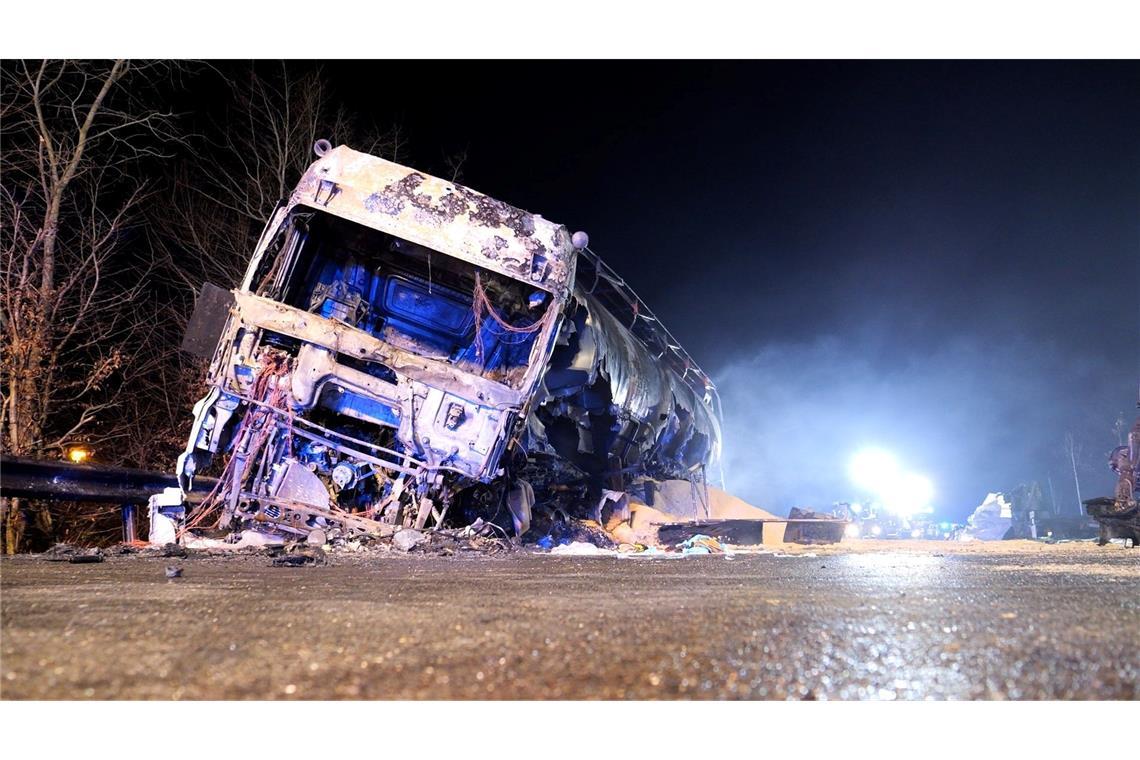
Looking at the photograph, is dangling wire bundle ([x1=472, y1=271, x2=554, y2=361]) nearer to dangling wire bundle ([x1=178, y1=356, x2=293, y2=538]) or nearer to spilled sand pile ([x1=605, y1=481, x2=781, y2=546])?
dangling wire bundle ([x1=178, y1=356, x2=293, y2=538])

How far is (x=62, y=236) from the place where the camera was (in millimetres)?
8562

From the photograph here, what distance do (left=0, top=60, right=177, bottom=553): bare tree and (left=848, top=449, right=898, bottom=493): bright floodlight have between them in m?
27.5

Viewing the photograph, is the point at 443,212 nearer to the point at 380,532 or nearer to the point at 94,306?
the point at 380,532

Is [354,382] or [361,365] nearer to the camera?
[354,382]

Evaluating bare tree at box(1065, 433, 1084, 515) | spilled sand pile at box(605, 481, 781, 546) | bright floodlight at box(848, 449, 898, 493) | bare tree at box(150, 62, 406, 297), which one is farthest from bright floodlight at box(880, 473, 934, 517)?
bare tree at box(150, 62, 406, 297)

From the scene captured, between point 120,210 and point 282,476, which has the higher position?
point 120,210

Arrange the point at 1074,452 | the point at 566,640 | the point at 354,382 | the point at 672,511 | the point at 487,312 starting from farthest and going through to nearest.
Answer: the point at 1074,452, the point at 672,511, the point at 487,312, the point at 354,382, the point at 566,640

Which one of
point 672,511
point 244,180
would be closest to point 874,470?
point 672,511

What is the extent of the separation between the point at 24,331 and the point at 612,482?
24.8 feet

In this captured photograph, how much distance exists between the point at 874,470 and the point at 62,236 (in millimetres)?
30426

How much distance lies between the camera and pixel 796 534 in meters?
10.4

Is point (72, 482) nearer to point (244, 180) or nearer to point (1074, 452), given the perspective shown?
point (244, 180)

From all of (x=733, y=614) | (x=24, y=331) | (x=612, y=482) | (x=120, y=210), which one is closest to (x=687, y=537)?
(x=612, y=482)

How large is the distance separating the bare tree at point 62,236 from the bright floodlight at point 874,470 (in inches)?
1083
